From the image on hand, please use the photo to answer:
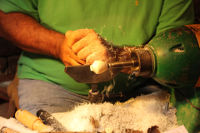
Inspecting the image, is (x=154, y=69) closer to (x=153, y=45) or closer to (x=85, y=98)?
(x=153, y=45)

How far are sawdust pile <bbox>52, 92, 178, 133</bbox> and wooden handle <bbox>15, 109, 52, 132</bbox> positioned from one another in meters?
0.09

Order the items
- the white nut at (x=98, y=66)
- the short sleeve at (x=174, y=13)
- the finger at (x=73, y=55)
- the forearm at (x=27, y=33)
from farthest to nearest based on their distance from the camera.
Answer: the short sleeve at (x=174, y=13), the forearm at (x=27, y=33), the finger at (x=73, y=55), the white nut at (x=98, y=66)

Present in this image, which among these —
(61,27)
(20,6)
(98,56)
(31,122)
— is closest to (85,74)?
(98,56)

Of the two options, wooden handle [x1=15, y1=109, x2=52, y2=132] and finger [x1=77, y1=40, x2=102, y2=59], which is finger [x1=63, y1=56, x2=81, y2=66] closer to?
finger [x1=77, y1=40, x2=102, y2=59]

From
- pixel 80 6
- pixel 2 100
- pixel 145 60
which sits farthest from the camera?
pixel 2 100

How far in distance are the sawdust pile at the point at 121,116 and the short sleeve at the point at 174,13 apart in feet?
1.17

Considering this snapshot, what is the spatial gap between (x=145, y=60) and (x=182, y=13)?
1.55 feet

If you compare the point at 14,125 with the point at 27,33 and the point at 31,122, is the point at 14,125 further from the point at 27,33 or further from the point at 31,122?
the point at 27,33

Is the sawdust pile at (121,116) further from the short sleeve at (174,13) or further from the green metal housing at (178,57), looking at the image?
the short sleeve at (174,13)

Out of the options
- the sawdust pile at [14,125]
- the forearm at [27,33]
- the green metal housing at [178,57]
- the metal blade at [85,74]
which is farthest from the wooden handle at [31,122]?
the green metal housing at [178,57]

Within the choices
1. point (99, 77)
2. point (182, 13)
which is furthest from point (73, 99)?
point (182, 13)

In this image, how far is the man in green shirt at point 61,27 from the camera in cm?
78

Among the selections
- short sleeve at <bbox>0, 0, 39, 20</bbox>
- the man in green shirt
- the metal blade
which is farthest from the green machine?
short sleeve at <bbox>0, 0, 39, 20</bbox>

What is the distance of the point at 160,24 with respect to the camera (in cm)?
89
